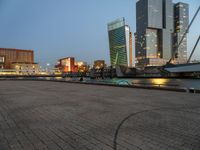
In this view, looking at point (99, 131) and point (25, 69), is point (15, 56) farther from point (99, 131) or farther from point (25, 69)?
point (99, 131)

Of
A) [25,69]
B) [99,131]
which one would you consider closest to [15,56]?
[25,69]

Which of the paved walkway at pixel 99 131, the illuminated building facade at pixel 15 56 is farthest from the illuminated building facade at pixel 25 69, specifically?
the paved walkway at pixel 99 131

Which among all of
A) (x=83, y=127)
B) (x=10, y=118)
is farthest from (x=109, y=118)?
(x=10, y=118)

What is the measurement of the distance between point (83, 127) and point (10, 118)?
9.21 ft

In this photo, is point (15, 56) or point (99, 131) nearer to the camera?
point (99, 131)

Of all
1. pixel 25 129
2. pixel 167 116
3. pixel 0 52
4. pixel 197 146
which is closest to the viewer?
pixel 197 146

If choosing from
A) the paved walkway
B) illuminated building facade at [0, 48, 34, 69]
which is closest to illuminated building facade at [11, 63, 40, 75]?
illuminated building facade at [0, 48, 34, 69]

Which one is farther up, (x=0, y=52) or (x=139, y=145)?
(x=0, y=52)

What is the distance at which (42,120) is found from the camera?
5.63 metres

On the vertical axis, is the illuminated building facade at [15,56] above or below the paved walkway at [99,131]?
above

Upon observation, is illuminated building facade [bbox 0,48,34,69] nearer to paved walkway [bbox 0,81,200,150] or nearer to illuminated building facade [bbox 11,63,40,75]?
illuminated building facade [bbox 11,63,40,75]

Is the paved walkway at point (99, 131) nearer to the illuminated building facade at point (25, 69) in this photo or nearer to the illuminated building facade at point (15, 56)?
the illuminated building facade at point (25, 69)

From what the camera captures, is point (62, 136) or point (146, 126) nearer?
point (62, 136)

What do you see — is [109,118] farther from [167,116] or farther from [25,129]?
[25,129]
